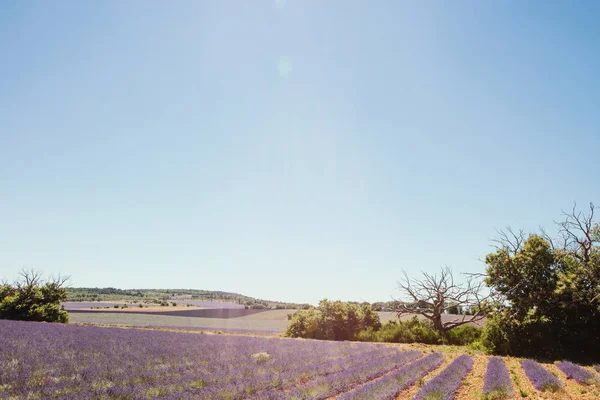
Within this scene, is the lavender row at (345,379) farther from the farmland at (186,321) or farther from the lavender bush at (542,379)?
the farmland at (186,321)

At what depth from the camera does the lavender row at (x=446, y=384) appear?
29.2ft

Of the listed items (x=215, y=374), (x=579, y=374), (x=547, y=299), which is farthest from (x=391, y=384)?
(x=547, y=299)

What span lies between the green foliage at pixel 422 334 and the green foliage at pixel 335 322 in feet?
7.83

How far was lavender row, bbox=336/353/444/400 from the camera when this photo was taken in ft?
28.3

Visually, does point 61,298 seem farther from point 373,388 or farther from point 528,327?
point 528,327

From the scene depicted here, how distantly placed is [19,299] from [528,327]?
47434 millimetres

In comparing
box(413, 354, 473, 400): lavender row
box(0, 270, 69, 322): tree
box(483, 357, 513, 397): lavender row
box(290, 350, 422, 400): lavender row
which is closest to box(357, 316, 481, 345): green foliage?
box(290, 350, 422, 400): lavender row

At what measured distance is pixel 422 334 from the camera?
1012 inches

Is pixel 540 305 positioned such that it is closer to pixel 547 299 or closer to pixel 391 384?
pixel 547 299

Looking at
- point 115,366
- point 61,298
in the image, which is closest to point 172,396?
point 115,366

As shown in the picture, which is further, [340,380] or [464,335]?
[464,335]

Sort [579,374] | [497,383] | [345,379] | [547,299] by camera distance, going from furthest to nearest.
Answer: [547,299], [579,374], [345,379], [497,383]

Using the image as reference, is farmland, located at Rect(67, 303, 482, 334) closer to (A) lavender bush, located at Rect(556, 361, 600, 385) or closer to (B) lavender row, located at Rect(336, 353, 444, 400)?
(A) lavender bush, located at Rect(556, 361, 600, 385)

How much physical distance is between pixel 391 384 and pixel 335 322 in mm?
20347
